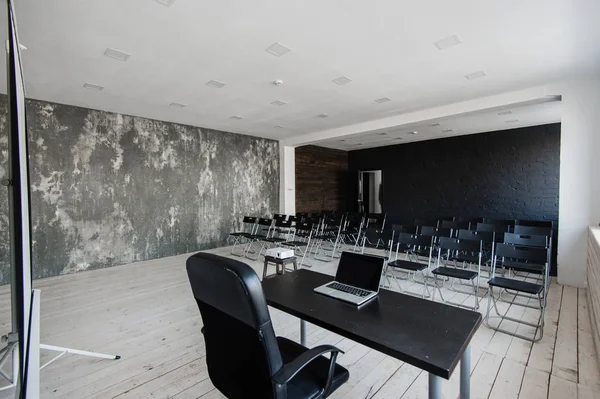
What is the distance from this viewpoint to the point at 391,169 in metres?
8.76

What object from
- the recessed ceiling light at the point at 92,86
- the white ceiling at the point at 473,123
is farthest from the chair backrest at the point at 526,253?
the recessed ceiling light at the point at 92,86

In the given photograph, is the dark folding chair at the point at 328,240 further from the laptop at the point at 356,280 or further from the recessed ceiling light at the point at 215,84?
the laptop at the point at 356,280

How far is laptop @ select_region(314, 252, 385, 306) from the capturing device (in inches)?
67.6

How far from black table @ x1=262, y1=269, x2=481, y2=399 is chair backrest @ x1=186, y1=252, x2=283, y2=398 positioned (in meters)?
0.42

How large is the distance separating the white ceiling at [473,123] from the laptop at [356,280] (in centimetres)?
434

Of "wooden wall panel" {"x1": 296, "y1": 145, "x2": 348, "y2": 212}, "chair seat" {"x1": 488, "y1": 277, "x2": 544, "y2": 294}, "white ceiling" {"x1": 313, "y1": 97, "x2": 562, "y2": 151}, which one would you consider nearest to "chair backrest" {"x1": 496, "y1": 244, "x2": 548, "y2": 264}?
"chair seat" {"x1": 488, "y1": 277, "x2": 544, "y2": 294}

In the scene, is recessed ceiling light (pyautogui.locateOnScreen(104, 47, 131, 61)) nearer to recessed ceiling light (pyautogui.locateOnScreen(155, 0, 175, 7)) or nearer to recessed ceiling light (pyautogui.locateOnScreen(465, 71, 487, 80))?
recessed ceiling light (pyautogui.locateOnScreen(155, 0, 175, 7))

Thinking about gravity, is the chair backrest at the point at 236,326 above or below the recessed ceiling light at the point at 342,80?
below

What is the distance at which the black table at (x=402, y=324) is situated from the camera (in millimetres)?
1161

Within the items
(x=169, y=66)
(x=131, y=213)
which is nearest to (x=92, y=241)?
(x=131, y=213)

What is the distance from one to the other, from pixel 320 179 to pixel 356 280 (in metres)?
7.64

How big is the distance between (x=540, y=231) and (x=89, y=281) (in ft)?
21.8

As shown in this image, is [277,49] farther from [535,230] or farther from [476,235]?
[535,230]

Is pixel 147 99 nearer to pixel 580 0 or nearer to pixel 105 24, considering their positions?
pixel 105 24
